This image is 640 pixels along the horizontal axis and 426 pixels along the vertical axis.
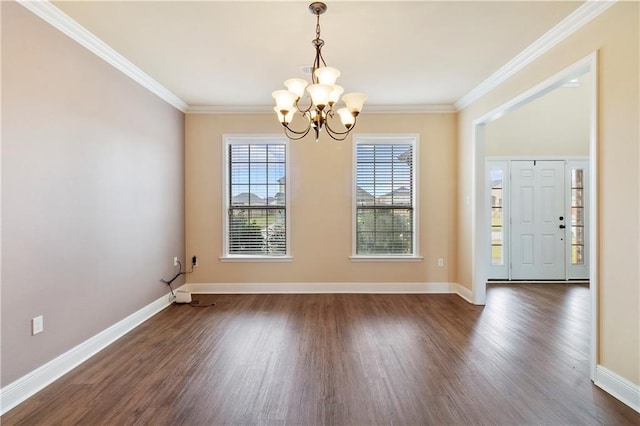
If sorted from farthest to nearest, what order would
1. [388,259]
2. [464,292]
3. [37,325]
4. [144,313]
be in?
1. [388,259]
2. [464,292]
3. [144,313]
4. [37,325]

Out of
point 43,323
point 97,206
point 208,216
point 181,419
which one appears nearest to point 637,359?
point 181,419

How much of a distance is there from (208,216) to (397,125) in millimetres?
3159

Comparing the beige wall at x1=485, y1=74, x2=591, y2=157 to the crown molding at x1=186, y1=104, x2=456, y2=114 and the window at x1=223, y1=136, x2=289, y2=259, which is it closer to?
the crown molding at x1=186, y1=104, x2=456, y2=114

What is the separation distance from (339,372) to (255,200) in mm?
3025

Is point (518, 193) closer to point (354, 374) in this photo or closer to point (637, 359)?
point (637, 359)

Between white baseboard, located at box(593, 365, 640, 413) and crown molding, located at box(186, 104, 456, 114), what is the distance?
3620mm

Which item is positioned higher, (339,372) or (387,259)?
(387,259)

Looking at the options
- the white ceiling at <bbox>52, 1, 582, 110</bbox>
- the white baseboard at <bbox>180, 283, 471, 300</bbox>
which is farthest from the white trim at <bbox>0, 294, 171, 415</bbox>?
the white ceiling at <bbox>52, 1, 582, 110</bbox>

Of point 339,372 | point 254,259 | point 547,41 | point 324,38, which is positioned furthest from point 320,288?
point 547,41

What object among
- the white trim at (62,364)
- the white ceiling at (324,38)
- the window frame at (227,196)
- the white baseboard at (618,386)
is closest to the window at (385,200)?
the window frame at (227,196)

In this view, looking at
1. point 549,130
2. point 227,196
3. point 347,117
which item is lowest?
point 227,196

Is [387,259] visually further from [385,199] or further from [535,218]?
[535,218]

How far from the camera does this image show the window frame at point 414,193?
15.7ft

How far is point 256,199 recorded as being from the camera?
4887 millimetres
